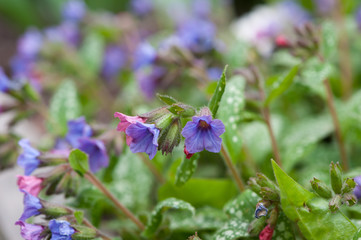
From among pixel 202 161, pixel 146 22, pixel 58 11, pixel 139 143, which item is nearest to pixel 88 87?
pixel 146 22

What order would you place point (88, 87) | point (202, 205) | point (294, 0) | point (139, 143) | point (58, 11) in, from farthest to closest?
1. point (58, 11)
2. point (294, 0)
3. point (88, 87)
4. point (202, 205)
5. point (139, 143)

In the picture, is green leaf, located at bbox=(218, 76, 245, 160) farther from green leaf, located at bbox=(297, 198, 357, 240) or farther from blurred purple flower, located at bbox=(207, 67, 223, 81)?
blurred purple flower, located at bbox=(207, 67, 223, 81)

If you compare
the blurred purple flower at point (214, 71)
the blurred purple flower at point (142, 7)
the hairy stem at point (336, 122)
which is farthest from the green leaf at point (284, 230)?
the blurred purple flower at point (142, 7)

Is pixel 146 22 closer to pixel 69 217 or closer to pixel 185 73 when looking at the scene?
pixel 185 73

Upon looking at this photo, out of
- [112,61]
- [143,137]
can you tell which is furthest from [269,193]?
[112,61]

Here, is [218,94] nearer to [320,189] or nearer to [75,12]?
[320,189]

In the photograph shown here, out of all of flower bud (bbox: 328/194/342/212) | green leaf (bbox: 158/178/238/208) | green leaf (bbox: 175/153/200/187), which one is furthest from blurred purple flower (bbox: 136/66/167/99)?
flower bud (bbox: 328/194/342/212)
